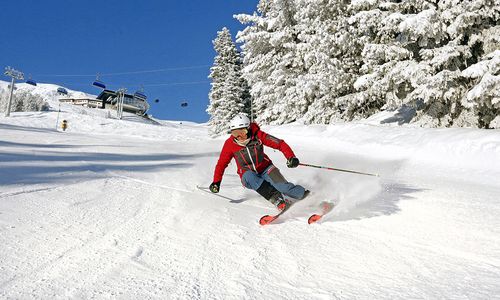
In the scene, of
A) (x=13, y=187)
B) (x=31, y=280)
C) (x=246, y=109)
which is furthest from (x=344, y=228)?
(x=246, y=109)

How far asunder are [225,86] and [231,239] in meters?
34.5

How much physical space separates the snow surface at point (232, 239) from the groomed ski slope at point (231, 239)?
0.6 inches

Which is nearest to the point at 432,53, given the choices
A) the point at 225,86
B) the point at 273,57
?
the point at 273,57

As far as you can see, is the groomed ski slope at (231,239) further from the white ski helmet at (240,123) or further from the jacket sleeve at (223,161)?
the white ski helmet at (240,123)

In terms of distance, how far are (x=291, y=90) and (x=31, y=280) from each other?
2085 centimetres

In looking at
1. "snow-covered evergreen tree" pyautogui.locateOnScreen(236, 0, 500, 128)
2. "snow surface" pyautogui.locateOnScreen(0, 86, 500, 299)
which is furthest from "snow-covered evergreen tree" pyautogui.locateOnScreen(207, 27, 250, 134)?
"snow surface" pyautogui.locateOnScreen(0, 86, 500, 299)

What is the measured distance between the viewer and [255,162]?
5.92m

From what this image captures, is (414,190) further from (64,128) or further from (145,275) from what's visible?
(64,128)

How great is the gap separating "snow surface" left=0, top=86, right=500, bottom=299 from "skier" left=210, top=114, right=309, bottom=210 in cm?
31

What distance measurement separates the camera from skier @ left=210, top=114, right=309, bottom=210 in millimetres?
5594

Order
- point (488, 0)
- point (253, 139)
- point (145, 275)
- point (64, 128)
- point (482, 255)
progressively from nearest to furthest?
point (145, 275), point (482, 255), point (253, 139), point (488, 0), point (64, 128)

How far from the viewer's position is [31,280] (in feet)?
8.62

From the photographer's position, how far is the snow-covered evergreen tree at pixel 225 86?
3675 centimetres

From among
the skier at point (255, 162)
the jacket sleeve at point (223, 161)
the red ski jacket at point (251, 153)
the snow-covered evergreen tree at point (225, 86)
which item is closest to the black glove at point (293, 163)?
the skier at point (255, 162)
